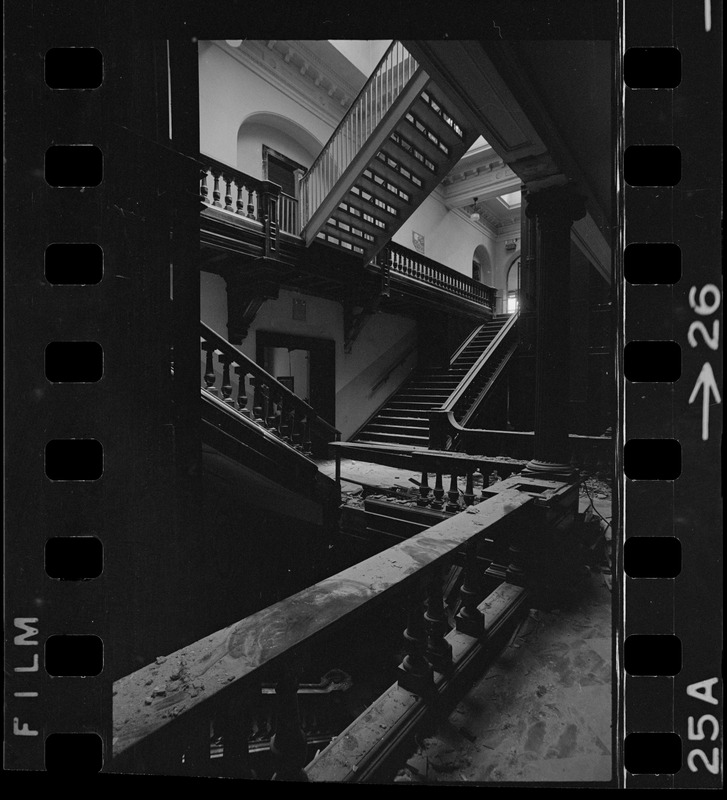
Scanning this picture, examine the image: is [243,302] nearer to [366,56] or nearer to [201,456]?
[201,456]

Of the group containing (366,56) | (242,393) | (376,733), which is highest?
(366,56)

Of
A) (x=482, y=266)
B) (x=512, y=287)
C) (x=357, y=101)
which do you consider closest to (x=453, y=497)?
(x=357, y=101)

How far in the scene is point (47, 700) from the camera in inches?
47.9

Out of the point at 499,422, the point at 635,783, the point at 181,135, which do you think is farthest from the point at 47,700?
the point at 499,422

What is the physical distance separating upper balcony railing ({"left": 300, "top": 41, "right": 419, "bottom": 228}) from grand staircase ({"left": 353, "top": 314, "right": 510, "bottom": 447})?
11.7 ft

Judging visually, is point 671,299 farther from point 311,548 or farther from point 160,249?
point 311,548

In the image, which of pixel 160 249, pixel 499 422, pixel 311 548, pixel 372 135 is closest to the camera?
pixel 160 249

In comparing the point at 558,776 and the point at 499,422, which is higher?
the point at 499,422

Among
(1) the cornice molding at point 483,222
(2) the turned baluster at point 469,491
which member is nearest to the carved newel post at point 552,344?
(2) the turned baluster at point 469,491

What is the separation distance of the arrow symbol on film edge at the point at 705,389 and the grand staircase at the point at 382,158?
476cm

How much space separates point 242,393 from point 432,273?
7.36 meters

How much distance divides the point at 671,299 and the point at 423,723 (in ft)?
6.21

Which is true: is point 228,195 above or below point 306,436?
above

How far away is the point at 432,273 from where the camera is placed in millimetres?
10078
